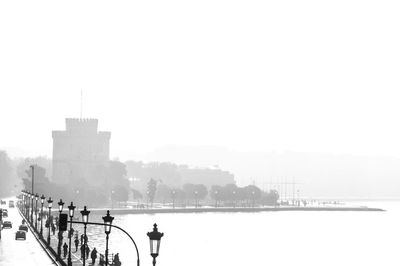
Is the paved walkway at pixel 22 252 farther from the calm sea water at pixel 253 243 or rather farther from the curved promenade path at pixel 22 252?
the calm sea water at pixel 253 243

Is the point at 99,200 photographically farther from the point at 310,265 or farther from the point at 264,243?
the point at 310,265

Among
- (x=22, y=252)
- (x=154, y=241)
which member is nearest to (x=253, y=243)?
(x=22, y=252)

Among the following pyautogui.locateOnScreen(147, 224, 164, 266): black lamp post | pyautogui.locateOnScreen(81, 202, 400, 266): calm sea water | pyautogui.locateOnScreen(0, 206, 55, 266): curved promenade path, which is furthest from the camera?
pyautogui.locateOnScreen(81, 202, 400, 266): calm sea water

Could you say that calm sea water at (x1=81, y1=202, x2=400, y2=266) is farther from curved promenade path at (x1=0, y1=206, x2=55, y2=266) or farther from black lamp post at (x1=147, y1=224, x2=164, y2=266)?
black lamp post at (x1=147, y1=224, x2=164, y2=266)

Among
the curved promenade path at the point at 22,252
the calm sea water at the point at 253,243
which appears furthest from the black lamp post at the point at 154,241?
the calm sea water at the point at 253,243

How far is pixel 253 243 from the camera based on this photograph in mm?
115188

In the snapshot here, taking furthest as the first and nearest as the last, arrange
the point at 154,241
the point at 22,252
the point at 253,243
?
1. the point at 253,243
2. the point at 22,252
3. the point at 154,241

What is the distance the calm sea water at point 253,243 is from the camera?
9325 centimetres

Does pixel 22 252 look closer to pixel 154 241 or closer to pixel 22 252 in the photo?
pixel 22 252

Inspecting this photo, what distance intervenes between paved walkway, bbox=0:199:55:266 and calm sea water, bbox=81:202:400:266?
34.5 feet

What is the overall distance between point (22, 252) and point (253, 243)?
5459 centimetres

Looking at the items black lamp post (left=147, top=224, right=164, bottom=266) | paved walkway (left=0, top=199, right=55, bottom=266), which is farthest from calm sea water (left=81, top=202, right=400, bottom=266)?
black lamp post (left=147, top=224, right=164, bottom=266)

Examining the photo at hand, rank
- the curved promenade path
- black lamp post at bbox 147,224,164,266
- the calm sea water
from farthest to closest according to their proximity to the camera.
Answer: the calm sea water < the curved promenade path < black lamp post at bbox 147,224,164,266

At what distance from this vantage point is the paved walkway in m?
57.2
